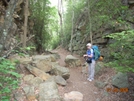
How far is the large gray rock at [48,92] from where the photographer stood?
4.79 metres

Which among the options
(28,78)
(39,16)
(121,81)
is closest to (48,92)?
(28,78)

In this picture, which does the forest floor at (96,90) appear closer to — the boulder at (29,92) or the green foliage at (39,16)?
the boulder at (29,92)

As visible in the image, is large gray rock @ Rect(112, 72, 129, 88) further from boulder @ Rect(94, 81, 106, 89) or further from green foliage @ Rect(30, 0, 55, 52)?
green foliage @ Rect(30, 0, 55, 52)

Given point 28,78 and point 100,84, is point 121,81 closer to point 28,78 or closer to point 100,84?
point 100,84

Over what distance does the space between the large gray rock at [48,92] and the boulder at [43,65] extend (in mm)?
1404

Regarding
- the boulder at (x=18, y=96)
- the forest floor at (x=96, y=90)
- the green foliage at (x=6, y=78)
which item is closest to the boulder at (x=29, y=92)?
the boulder at (x=18, y=96)

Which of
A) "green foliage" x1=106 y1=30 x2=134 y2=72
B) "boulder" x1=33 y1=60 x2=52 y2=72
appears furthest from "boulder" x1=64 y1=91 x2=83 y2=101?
"green foliage" x1=106 y1=30 x2=134 y2=72

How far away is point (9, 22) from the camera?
3.71m

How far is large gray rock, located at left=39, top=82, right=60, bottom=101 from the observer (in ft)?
15.7

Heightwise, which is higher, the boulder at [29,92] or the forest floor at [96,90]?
the boulder at [29,92]

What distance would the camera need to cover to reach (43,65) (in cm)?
686

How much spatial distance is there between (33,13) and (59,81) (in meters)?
11.0

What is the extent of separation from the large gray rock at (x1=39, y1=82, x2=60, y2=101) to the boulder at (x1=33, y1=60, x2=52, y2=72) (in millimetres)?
1404

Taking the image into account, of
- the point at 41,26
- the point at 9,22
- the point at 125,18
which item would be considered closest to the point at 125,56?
the point at 9,22
